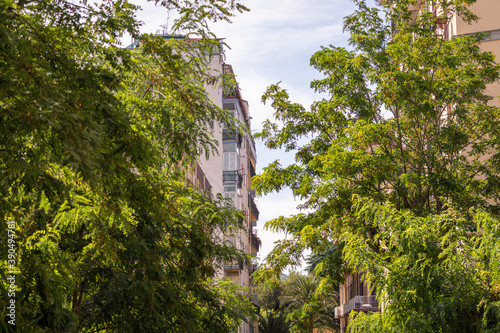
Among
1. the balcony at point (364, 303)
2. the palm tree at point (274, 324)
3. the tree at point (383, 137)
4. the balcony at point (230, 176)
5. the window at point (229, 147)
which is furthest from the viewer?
the palm tree at point (274, 324)

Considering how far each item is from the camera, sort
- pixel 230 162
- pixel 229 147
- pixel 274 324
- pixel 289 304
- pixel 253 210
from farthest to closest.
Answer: pixel 274 324
pixel 253 210
pixel 289 304
pixel 229 147
pixel 230 162

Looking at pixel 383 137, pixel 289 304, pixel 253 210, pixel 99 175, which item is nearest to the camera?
pixel 99 175

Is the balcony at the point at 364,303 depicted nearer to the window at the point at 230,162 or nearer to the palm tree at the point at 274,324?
the window at the point at 230,162

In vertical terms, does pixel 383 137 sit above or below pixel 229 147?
below

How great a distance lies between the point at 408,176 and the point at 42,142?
11344 mm

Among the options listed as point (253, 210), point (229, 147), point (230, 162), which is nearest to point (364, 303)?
point (230, 162)

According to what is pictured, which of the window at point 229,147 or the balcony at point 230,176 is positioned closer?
the balcony at point 230,176

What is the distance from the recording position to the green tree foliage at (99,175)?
618cm

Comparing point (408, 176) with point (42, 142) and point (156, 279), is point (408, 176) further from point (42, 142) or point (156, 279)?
point (42, 142)

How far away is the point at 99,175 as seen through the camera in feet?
24.1

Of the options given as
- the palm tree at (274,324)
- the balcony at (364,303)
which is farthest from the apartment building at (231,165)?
the balcony at (364,303)

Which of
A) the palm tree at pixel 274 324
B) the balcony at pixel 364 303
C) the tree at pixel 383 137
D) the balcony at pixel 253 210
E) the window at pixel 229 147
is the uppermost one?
the window at pixel 229 147

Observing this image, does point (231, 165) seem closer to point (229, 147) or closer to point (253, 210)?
point (229, 147)

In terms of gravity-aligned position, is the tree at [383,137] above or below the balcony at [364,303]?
above
